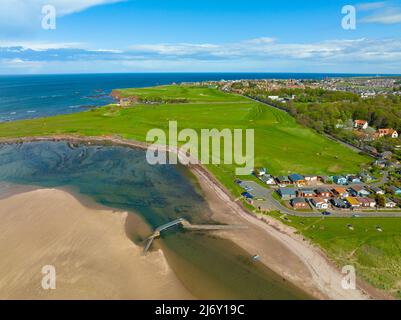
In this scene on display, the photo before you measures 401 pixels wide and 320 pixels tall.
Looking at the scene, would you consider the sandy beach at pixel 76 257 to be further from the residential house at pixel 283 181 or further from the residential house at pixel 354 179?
the residential house at pixel 354 179

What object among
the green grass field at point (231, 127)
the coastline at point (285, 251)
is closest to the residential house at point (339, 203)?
the coastline at point (285, 251)

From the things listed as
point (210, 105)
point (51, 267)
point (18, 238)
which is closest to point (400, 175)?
point (51, 267)

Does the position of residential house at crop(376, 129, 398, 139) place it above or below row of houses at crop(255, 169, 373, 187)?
above

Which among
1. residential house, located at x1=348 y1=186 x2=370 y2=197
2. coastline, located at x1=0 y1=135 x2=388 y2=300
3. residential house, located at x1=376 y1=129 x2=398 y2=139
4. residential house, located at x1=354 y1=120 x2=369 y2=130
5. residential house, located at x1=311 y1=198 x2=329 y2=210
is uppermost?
residential house, located at x1=354 y1=120 x2=369 y2=130

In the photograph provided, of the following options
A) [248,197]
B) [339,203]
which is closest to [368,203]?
[339,203]

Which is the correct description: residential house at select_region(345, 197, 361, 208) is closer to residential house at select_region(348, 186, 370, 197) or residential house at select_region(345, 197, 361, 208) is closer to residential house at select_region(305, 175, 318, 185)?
residential house at select_region(348, 186, 370, 197)

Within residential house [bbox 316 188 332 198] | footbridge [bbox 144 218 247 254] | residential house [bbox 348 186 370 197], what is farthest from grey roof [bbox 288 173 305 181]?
footbridge [bbox 144 218 247 254]

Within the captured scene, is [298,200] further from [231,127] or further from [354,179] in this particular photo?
[231,127]
